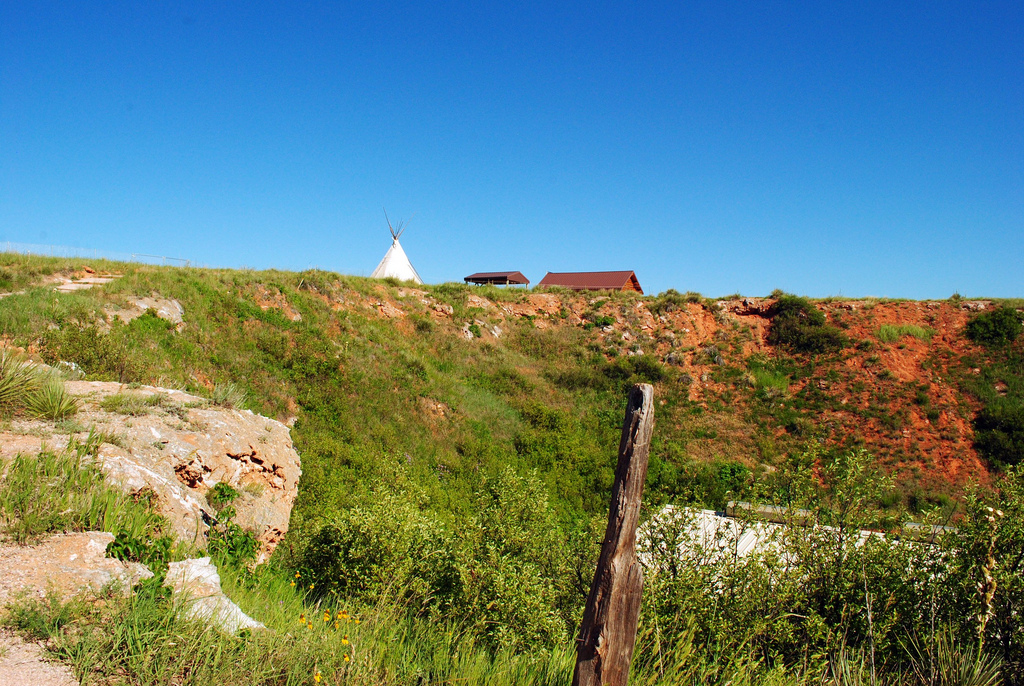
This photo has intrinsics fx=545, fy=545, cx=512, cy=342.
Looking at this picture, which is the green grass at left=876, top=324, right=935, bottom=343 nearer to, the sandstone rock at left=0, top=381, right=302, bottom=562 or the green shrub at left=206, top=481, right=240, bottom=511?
the sandstone rock at left=0, top=381, right=302, bottom=562

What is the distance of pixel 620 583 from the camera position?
10.6ft

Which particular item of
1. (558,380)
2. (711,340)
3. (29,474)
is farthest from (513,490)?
(711,340)

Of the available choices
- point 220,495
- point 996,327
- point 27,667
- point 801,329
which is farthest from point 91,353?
point 996,327

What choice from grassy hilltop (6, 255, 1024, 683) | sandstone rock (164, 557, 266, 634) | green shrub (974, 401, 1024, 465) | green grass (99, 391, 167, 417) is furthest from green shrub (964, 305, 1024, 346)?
green grass (99, 391, 167, 417)

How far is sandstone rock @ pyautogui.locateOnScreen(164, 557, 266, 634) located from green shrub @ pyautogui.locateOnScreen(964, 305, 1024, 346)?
3022 cm

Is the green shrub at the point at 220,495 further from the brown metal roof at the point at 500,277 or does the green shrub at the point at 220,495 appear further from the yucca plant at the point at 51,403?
the brown metal roof at the point at 500,277

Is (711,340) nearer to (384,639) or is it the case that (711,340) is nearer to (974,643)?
(974,643)

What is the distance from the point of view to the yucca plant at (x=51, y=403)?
6.50 meters

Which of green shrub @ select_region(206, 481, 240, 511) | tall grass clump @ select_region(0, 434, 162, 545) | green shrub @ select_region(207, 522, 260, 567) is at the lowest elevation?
green shrub @ select_region(207, 522, 260, 567)

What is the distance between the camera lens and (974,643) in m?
4.70

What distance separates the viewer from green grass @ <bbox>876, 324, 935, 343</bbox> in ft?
81.5

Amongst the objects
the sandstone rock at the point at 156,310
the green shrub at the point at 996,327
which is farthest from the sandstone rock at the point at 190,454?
the green shrub at the point at 996,327

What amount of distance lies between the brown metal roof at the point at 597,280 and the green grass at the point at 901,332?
16.7 meters

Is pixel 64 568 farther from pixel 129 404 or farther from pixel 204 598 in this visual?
pixel 129 404
